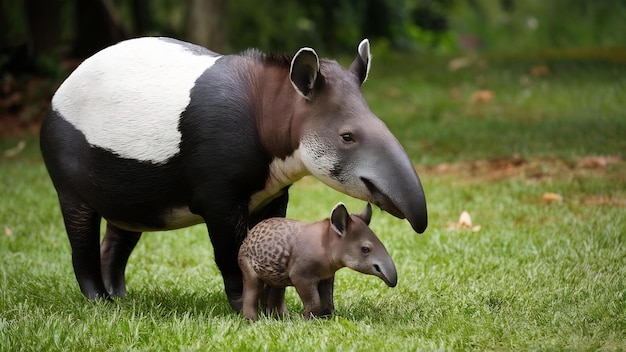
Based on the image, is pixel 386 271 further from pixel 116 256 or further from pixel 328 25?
pixel 328 25

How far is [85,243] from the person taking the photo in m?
5.40

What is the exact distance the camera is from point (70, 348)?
4.21 m

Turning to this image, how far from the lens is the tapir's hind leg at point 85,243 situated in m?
Result: 5.30

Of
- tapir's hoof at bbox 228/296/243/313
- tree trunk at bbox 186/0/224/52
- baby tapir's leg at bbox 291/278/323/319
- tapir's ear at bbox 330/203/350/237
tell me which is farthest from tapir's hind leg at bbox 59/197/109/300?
tree trunk at bbox 186/0/224/52

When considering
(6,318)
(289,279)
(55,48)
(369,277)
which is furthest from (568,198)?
(55,48)

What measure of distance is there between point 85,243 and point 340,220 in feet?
5.82

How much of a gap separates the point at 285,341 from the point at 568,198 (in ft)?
16.2

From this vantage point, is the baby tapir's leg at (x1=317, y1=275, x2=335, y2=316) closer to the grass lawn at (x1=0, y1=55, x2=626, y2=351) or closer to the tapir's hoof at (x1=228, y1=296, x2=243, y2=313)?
the grass lawn at (x1=0, y1=55, x2=626, y2=351)

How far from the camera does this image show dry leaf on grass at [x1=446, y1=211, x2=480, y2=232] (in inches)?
289

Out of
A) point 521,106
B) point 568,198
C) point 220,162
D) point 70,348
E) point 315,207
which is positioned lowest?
point 521,106

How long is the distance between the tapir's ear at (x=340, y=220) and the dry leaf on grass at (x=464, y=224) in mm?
3005

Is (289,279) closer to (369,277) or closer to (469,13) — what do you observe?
(369,277)

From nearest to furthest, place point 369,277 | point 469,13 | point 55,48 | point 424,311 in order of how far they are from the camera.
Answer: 1. point 424,311
2. point 369,277
3. point 55,48
4. point 469,13

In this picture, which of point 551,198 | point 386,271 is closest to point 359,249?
point 386,271
